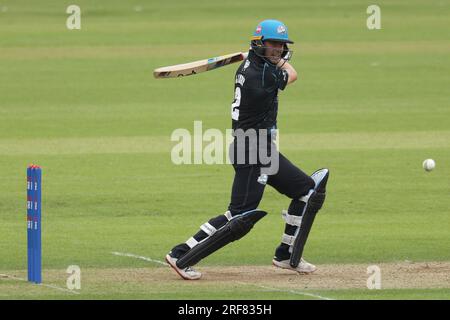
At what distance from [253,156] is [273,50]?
37.8 inches

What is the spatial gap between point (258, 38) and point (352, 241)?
10.7 feet

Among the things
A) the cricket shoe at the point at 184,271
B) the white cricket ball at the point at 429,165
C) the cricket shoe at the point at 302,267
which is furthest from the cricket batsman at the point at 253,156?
the white cricket ball at the point at 429,165

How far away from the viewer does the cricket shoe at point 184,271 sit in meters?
11.0

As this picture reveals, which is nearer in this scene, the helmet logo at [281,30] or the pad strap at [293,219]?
the helmet logo at [281,30]

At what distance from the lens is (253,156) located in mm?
11008

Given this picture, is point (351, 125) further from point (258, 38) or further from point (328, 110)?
point (258, 38)

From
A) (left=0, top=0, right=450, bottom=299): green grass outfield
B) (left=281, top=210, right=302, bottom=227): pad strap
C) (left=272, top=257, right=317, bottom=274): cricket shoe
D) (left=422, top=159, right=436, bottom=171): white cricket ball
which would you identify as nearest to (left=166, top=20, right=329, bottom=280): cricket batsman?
(left=281, top=210, right=302, bottom=227): pad strap

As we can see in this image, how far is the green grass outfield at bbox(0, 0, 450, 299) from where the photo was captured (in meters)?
11.8

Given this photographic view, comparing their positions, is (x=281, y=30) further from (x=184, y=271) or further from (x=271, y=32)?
(x=184, y=271)

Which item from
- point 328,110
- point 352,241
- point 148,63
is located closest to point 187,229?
point 352,241

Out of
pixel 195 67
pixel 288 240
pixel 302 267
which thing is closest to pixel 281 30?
pixel 195 67

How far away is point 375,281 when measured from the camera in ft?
35.7

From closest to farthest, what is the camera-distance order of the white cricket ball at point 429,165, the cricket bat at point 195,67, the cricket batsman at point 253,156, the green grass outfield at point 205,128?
the cricket batsman at point 253,156 < the cricket bat at point 195,67 < the green grass outfield at point 205,128 < the white cricket ball at point 429,165

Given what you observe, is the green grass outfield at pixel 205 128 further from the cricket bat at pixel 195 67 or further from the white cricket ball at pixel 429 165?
the cricket bat at pixel 195 67
